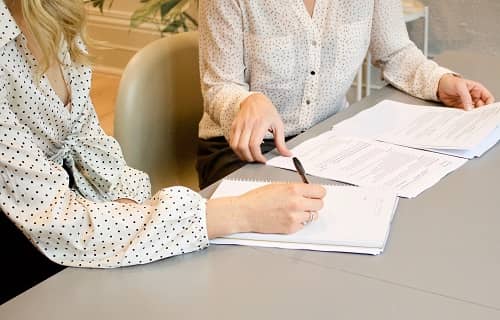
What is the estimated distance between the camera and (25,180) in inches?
40.6

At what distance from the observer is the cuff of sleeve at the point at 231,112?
1.45m

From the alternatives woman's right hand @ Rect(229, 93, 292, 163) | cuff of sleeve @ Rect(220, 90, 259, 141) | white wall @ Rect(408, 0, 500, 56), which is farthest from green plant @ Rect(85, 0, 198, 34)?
woman's right hand @ Rect(229, 93, 292, 163)

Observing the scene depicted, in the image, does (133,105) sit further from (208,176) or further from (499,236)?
(499,236)

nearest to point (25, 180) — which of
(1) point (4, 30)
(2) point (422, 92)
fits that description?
(1) point (4, 30)

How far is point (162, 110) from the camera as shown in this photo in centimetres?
168

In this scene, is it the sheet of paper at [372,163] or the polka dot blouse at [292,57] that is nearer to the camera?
the sheet of paper at [372,163]

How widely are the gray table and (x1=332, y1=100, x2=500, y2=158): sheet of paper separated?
27 cm

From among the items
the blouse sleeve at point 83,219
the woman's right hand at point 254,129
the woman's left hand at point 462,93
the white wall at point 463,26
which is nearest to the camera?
the blouse sleeve at point 83,219

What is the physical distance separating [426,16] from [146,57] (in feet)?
4.99

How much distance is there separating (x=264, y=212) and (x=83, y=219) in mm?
253

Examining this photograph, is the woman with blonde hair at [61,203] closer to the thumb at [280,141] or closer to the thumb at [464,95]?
the thumb at [280,141]

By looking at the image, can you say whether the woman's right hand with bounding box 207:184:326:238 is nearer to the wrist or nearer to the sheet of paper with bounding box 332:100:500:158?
the wrist

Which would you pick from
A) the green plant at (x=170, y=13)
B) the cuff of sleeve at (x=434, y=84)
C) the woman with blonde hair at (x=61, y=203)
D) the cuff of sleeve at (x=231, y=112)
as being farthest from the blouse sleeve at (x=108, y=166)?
the green plant at (x=170, y=13)

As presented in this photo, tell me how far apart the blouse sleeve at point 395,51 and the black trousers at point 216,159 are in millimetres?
296
